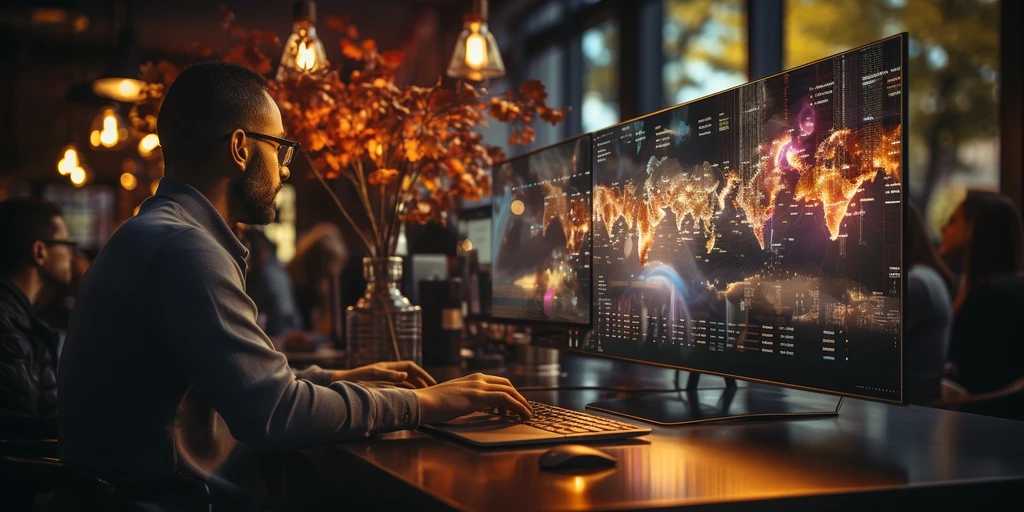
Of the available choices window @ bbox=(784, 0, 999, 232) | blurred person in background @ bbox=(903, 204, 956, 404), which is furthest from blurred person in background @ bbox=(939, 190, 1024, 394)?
window @ bbox=(784, 0, 999, 232)

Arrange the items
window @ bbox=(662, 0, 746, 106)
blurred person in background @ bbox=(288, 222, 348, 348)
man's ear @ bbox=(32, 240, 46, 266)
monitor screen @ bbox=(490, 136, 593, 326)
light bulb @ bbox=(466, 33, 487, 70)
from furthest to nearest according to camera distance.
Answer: window @ bbox=(662, 0, 746, 106), blurred person in background @ bbox=(288, 222, 348, 348), man's ear @ bbox=(32, 240, 46, 266), light bulb @ bbox=(466, 33, 487, 70), monitor screen @ bbox=(490, 136, 593, 326)

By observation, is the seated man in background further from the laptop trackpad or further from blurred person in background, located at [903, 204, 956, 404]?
blurred person in background, located at [903, 204, 956, 404]

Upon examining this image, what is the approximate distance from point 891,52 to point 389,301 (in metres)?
1.49

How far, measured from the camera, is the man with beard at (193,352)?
1229 millimetres

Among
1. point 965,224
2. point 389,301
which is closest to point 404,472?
point 389,301

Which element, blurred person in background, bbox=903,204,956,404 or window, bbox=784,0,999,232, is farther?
window, bbox=784,0,999,232

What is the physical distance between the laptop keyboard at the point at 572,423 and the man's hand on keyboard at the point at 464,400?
0.12 ft

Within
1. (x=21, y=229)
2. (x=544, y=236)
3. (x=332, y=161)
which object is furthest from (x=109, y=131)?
(x=544, y=236)

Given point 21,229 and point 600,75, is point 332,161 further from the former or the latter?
point 600,75

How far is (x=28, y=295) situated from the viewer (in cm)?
296

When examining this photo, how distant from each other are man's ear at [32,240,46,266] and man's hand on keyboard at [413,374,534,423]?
2.10m

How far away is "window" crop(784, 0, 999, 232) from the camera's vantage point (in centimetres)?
493

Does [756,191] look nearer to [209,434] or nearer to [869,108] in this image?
[869,108]

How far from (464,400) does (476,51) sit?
166 cm
